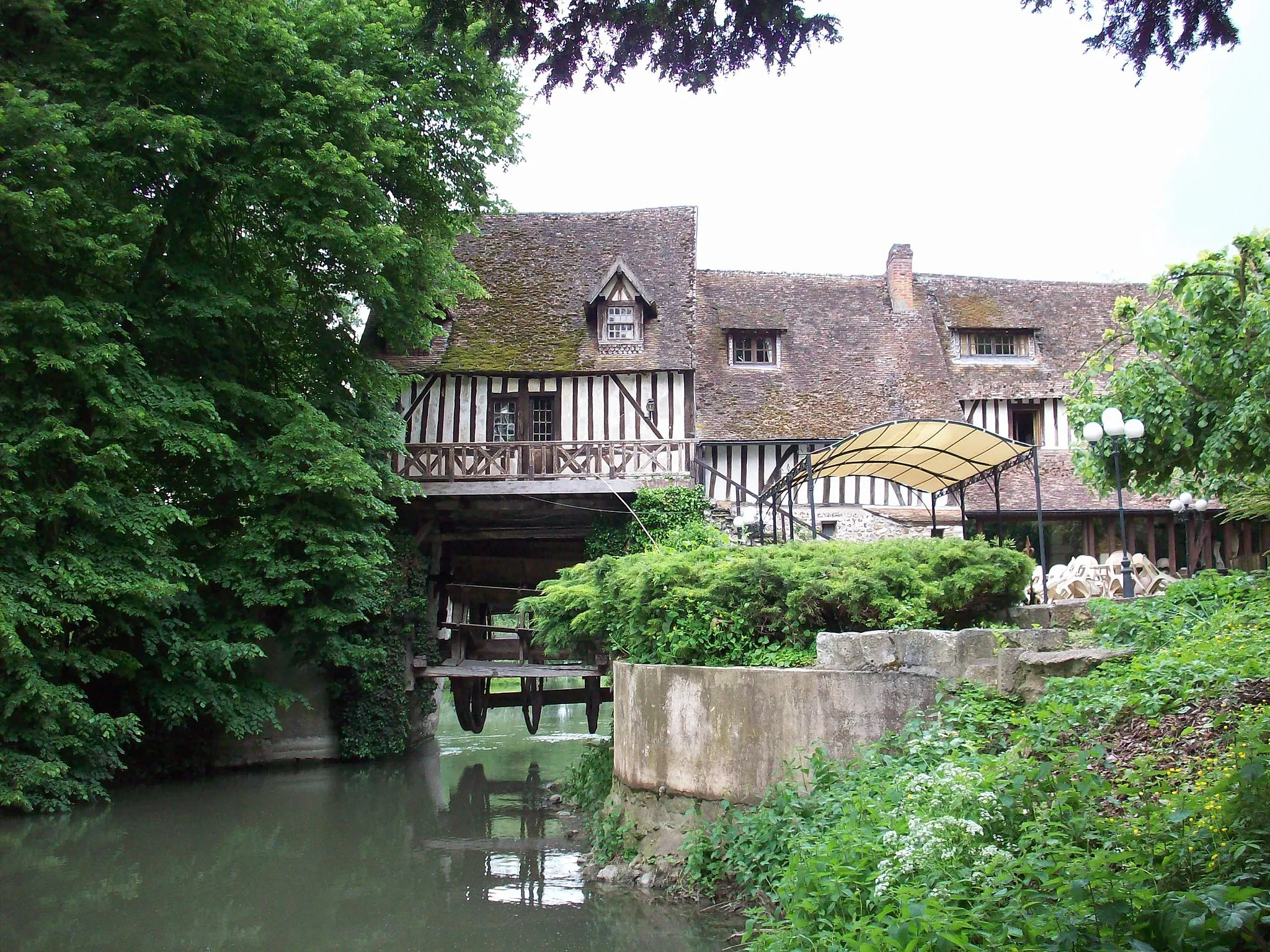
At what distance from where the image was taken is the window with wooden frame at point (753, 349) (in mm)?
Answer: 20578

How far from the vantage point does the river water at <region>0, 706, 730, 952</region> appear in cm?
666

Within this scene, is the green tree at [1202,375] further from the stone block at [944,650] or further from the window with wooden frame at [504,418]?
the window with wooden frame at [504,418]

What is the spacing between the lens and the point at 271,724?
52.2ft

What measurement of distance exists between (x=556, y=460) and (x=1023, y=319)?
1159cm

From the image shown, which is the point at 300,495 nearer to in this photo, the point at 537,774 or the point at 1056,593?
the point at 537,774

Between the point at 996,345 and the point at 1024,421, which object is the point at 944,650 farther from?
the point at 996,345

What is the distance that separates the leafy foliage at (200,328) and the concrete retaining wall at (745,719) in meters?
6.95

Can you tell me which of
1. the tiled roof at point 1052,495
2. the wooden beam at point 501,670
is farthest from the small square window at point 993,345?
the wooden beam at point 501,670

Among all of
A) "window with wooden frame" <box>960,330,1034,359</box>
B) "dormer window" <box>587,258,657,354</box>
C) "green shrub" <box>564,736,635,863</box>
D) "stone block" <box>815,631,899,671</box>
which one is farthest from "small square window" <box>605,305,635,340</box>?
"stone block" <box>815,631,899,671</box>

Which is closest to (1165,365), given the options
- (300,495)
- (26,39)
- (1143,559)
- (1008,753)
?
(1008,753)

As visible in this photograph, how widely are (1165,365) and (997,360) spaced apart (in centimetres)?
1197

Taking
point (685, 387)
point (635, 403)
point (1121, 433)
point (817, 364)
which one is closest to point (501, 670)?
point (635, 403)

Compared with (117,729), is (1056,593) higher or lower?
higher

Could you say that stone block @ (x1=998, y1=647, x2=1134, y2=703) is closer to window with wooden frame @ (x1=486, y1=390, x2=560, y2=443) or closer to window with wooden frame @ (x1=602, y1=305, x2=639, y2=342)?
window with wooden frame @ (x1=486, y1=390, x2=560, y2=443)
